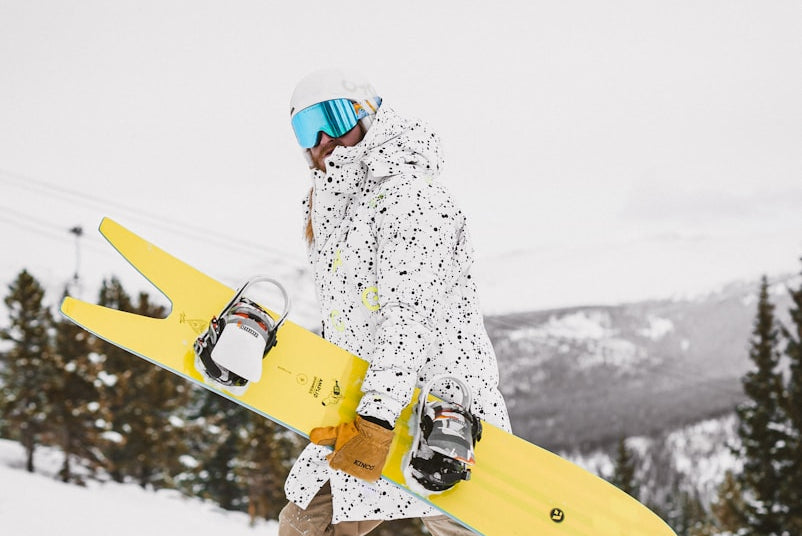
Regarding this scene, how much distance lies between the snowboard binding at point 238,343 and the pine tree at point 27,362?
29.2 metres

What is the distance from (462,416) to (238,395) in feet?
2.08

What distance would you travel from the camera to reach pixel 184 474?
29891 millimetres

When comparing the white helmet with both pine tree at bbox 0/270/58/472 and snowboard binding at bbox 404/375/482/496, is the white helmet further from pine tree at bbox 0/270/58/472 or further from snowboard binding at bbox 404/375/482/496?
pine tree at bbox 0/270/58/472

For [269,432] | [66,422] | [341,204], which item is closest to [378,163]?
[341,204]

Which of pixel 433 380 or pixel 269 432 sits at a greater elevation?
pixel 269 432

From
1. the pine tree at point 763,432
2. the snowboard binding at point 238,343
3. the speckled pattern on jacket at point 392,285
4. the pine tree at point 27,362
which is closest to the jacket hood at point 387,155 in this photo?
the speckled pattern on jacket at point 392,285

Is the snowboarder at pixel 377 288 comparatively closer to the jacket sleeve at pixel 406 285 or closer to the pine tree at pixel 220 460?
the jacket sleeve at pixel 406 285

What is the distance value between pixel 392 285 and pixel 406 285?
4 cm

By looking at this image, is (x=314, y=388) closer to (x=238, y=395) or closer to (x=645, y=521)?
(x=238, y=395)

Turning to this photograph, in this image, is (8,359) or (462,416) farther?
(8,359)

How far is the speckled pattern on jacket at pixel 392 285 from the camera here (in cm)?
169

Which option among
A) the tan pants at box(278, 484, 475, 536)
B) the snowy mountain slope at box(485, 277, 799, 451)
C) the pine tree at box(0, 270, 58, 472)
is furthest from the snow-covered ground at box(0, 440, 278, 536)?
the snowy mountain slope at box(485, 277, 799, 451)

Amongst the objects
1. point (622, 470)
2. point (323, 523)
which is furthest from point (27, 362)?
point (323, 523)

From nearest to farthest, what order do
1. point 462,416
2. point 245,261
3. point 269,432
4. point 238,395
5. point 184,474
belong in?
point 462,416
point 238,395
point 269,432
point 184,474
point 245,261
